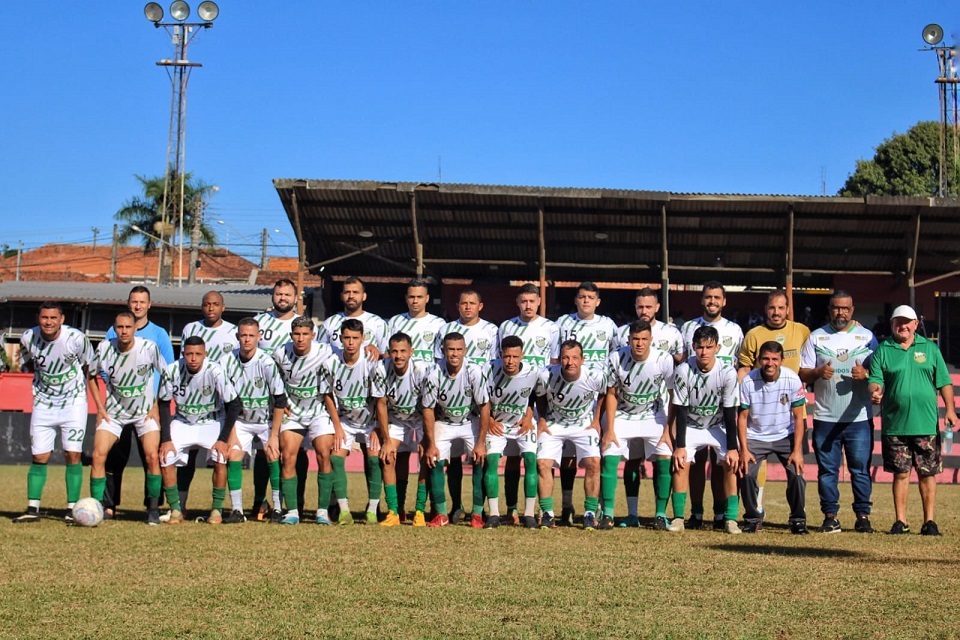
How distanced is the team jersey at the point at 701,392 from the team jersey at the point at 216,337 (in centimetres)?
457

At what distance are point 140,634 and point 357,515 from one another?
6587 mm

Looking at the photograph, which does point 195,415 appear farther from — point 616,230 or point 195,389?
point 616,230

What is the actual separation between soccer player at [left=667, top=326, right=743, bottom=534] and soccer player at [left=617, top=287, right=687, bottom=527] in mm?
303

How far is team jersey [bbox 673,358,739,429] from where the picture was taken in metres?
10.9

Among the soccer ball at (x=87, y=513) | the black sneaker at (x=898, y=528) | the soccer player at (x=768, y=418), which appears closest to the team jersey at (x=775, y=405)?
the soccer player at (x=768, y=418)

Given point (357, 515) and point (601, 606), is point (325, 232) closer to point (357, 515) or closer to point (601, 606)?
point (357, 515)

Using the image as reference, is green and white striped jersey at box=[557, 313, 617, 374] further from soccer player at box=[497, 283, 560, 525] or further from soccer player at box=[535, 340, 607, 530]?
soccer player at box=[535, 340, 607, 530]

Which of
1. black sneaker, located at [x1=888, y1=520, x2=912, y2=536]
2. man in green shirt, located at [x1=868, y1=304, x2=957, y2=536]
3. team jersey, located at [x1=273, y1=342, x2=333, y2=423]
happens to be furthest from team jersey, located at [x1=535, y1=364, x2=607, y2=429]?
black sneaker, located at [x1=888, y1=520, x2=912, y2=536]

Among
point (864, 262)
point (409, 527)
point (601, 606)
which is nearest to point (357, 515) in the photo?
point (409, 527)

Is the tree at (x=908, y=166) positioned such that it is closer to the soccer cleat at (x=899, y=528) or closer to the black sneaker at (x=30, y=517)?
the soccer cleat at (x=899, y=528)

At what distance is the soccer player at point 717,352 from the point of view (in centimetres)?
1089

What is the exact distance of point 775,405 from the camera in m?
11.0

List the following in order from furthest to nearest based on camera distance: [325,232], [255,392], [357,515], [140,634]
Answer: [325,232] < [357,515] < [255,392] < [140,634]

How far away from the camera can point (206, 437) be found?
1140cm
